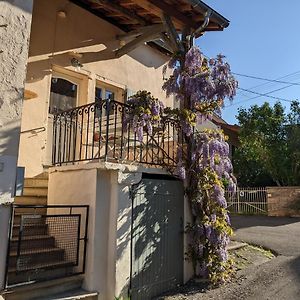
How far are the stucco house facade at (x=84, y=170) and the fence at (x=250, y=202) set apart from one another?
30.8ft

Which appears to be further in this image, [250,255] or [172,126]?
[250,255]

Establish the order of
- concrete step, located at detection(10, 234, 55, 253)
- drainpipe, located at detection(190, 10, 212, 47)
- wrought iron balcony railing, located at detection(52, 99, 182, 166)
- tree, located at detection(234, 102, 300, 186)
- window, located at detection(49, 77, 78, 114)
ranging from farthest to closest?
tree, located at detection(234, 102, 300, 186)
window, located at detection(49, 77, 78, 114)
drainpipe, located at detection(190, 10, 212, 47)
wrought iron balcony railing, located at detection(52, 99, 182, 166)
concrete step, located at detection(10, 234, 55, 253)

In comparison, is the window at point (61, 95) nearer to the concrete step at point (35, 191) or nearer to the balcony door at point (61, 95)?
the balcony door at point (61, 95)

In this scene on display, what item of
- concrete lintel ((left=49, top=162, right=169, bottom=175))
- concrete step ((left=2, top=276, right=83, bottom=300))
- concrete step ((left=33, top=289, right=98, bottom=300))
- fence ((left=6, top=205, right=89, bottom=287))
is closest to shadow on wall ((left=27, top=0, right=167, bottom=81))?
concrete lintel ((left=49, top=162, right=169, bottom=175))

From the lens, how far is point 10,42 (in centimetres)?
482

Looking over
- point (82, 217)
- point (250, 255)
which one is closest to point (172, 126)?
point (82, 217)

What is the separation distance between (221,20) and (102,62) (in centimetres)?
294

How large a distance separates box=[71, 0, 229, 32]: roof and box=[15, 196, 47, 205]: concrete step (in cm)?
395

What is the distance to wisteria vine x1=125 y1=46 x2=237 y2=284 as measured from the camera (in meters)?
6.59

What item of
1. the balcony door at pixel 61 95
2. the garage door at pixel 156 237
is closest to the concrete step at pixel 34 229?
the garage door at pixel 156 237

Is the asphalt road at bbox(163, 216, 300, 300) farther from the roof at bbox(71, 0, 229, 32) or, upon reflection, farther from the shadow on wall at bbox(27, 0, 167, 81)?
the shadow on wall at bbox(27, 0, 167, 81)

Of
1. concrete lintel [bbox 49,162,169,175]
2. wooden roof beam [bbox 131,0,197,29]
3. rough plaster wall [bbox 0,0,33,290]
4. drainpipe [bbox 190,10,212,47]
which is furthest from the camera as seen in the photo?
drainpipe [bbox 190,10,212,47]

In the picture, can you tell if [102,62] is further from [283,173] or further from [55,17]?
[283,173]

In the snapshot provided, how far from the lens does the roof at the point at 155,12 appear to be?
23.6 ft
